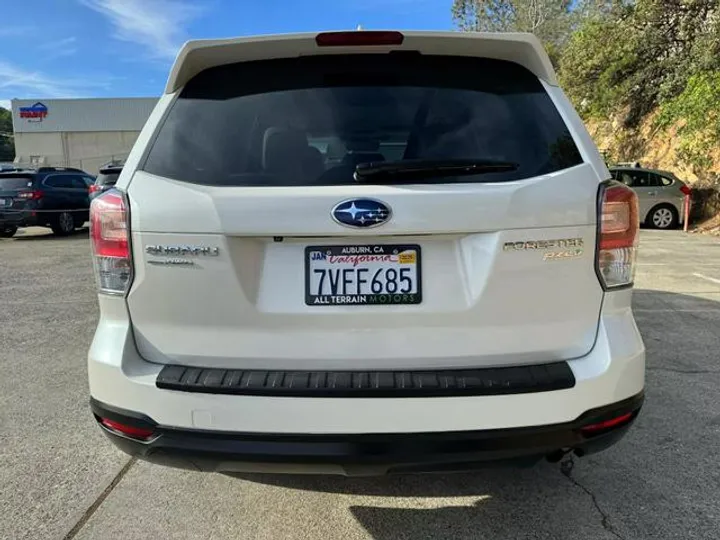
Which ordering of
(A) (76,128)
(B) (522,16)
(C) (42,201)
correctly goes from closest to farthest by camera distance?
(C) (42,201), (B) (522,16), (A) (76,128)

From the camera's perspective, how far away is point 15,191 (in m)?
13.7

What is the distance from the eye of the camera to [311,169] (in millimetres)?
1969

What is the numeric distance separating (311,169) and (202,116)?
512 millimetres

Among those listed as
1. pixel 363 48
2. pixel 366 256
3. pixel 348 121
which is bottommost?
pixel 366 256

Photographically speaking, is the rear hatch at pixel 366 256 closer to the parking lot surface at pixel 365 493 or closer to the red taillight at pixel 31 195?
the parking lot surface at pixel 365 493

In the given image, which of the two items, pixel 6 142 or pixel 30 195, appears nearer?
pixel 30 195

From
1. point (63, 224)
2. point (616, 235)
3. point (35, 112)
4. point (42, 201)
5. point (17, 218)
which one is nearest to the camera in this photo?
point (616, 235)

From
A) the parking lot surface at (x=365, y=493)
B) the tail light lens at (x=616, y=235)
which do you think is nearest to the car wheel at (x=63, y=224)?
the parking lot surface at (x=365, y=493)

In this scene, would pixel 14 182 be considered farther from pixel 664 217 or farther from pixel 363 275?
pixel 664 217

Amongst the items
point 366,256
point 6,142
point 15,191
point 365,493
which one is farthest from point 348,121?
point 6,142

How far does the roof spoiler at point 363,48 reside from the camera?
2.12 m

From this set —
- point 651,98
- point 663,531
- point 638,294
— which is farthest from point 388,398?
point 651,98

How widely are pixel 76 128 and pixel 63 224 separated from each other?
46.6 m

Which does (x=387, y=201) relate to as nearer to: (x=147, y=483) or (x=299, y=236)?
(x=299, y=236)
